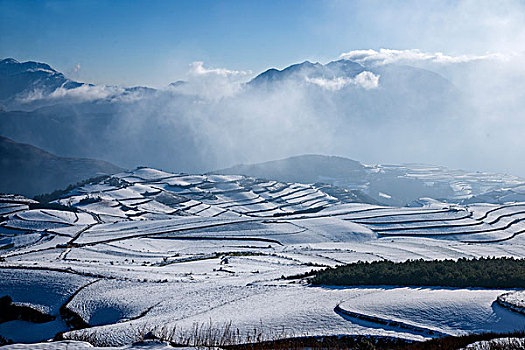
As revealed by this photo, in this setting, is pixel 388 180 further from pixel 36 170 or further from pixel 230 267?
pixel 230 267

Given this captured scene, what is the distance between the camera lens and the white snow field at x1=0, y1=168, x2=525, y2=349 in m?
11.1

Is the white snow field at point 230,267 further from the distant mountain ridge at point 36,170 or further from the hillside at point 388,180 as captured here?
the hillside at point 388,180

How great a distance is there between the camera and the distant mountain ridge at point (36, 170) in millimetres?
161875

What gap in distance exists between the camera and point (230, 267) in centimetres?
2689

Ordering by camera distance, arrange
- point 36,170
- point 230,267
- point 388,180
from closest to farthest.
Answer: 1. point 230,267
2. point 36,170
3. point 388,180

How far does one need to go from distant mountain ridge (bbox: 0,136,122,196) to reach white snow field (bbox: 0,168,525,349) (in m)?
85.5

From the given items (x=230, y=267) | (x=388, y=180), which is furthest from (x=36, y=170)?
(x=230, y=267)

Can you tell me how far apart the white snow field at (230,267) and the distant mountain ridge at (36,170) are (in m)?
85.5

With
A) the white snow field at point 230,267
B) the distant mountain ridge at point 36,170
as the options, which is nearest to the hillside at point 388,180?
the distant mountain ridge at point 36,170

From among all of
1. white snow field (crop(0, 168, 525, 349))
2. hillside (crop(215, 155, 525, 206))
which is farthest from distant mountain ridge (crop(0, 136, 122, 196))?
white snow field (crop(0, 168, 525, 349))

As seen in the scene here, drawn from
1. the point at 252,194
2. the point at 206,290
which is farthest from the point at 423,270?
the point at 252,194

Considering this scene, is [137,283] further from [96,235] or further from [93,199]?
[93,199]

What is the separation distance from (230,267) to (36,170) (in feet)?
547

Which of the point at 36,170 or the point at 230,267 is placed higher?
the point at 36,170
